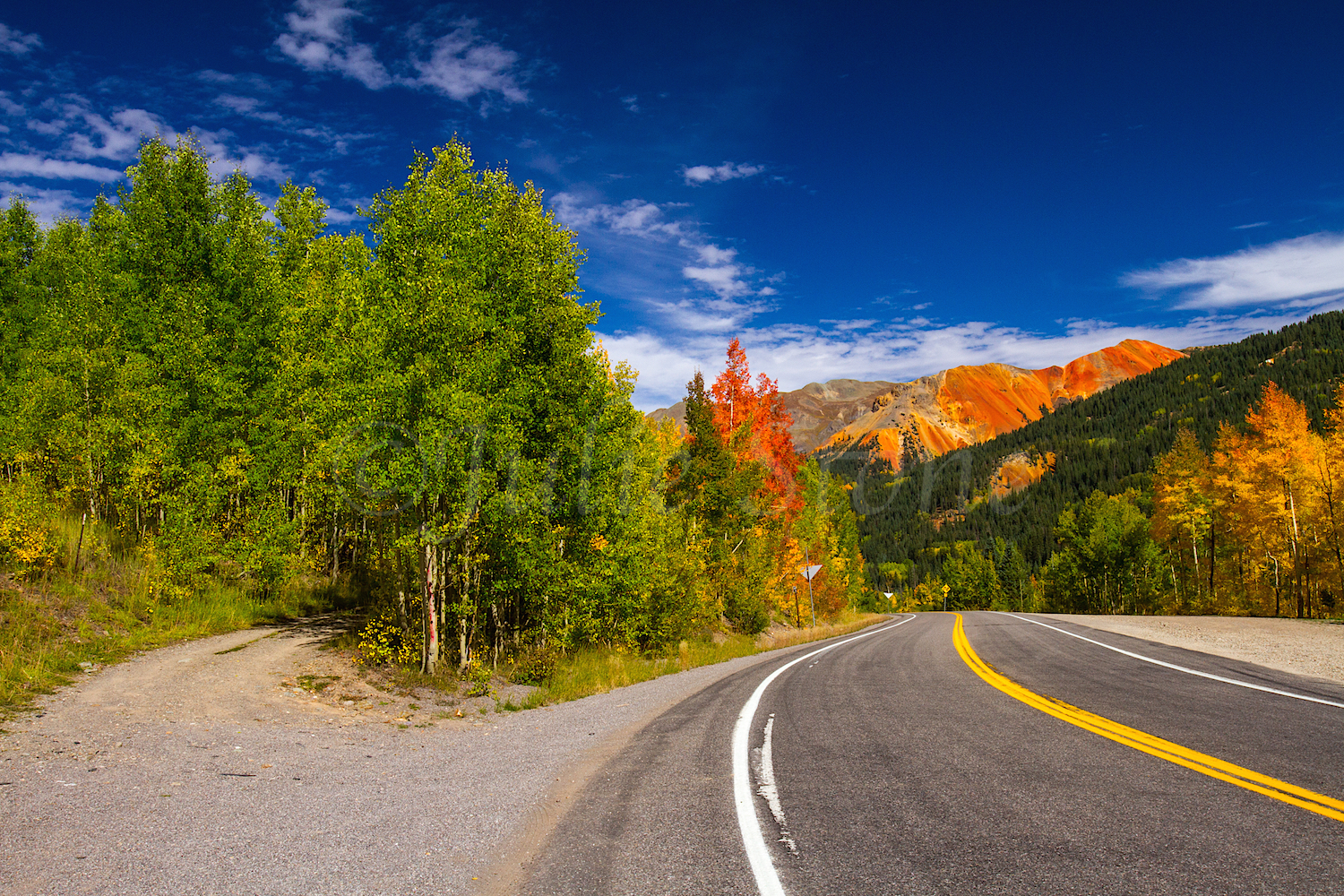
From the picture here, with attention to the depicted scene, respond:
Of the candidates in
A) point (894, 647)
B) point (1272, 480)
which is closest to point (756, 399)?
point (894, 647)

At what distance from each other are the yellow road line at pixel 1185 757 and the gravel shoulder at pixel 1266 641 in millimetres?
5879

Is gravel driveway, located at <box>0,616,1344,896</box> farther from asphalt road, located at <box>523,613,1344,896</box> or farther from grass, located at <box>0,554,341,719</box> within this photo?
asphalt road, located at <box>523,613,1344,896</box>

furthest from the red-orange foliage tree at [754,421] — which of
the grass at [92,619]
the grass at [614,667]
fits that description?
the grass at [92,619]

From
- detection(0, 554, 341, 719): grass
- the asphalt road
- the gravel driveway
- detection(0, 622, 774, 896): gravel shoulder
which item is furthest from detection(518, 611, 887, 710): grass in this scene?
detection(0, 554, 341, 719): grass

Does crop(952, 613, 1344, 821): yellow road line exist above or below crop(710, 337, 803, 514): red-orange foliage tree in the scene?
below

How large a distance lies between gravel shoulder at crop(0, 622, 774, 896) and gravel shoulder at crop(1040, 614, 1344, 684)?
12.9 metres

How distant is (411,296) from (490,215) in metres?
4.79

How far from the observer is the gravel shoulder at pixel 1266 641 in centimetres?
1220

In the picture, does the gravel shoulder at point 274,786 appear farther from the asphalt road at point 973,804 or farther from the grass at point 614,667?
the grass at point 614,667

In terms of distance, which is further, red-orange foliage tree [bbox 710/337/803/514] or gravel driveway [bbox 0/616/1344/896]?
red-orange foliage tree [bbox 710/337/803/514]

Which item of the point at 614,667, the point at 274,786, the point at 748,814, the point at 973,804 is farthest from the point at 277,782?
the point at 614,667

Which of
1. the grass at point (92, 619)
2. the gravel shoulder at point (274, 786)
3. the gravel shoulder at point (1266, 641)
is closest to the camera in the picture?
the gravel shoulder at point (274, 786)

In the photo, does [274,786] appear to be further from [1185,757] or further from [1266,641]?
[1266,641]

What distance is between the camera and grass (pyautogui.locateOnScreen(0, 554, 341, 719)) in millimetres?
9789
